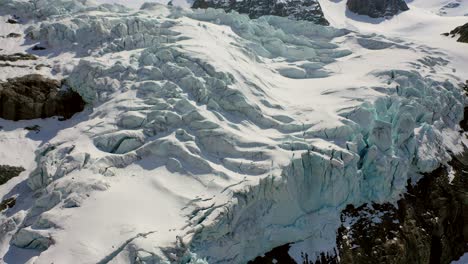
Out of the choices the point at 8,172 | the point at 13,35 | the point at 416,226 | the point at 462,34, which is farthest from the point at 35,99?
the point at 462,34

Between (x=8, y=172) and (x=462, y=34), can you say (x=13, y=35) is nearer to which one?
(x=8, y=172)

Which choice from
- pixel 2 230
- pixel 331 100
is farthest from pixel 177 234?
pixel 331 100

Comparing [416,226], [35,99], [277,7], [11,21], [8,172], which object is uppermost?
[11,21]

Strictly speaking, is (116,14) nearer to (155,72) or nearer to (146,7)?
(146,7)

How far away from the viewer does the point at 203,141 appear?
2072 cm

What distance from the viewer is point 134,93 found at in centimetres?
2361

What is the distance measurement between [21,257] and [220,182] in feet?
25.3

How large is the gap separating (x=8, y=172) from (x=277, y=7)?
146ft

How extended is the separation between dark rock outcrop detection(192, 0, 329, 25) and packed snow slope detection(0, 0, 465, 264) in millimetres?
27002

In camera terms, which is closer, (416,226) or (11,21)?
(416,226)

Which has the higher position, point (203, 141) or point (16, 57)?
point (16, 57)

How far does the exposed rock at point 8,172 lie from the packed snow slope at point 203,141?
1.28 ft

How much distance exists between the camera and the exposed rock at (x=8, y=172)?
68.6ft

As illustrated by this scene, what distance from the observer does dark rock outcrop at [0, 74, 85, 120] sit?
24375 millimetres
